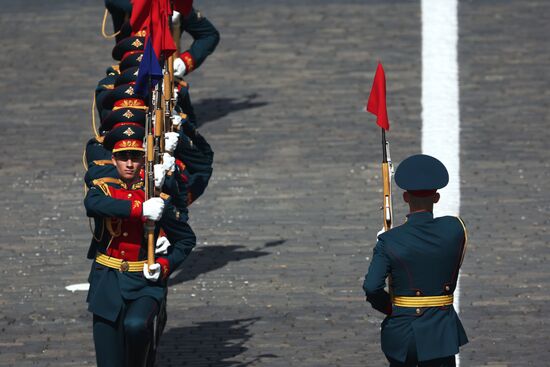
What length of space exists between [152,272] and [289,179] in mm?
6178

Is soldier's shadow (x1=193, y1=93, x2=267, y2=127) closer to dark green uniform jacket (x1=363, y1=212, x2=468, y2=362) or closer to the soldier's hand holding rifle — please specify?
the soldier's hand holding rifle

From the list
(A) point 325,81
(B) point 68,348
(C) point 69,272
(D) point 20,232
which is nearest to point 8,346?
(B) point 68,348

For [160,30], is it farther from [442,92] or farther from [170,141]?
[442,92]

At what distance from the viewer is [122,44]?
50.6 ft

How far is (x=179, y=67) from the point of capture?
59.0 ft

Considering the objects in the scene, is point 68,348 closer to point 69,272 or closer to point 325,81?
point 69,272

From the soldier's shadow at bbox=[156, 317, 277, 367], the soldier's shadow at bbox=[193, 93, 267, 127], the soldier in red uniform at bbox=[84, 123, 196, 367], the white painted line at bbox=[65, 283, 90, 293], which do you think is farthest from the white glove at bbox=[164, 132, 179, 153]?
the soldier's shadow at bbox=[193, 93, 267, 127]

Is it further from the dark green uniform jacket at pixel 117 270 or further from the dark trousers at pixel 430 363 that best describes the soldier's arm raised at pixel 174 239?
the dark trousers at pixel 430 363

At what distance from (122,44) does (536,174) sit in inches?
192

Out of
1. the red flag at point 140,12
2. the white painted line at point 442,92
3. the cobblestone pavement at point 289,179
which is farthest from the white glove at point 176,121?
the white painted line at point 442,92

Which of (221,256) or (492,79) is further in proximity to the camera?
(492,79)

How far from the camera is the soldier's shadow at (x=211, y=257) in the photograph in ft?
51.5

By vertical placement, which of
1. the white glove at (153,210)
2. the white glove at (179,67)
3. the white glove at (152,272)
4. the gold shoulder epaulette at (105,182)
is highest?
the white glove at (179,67)

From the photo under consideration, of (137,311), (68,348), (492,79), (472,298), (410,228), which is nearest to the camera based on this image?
(410,228)
